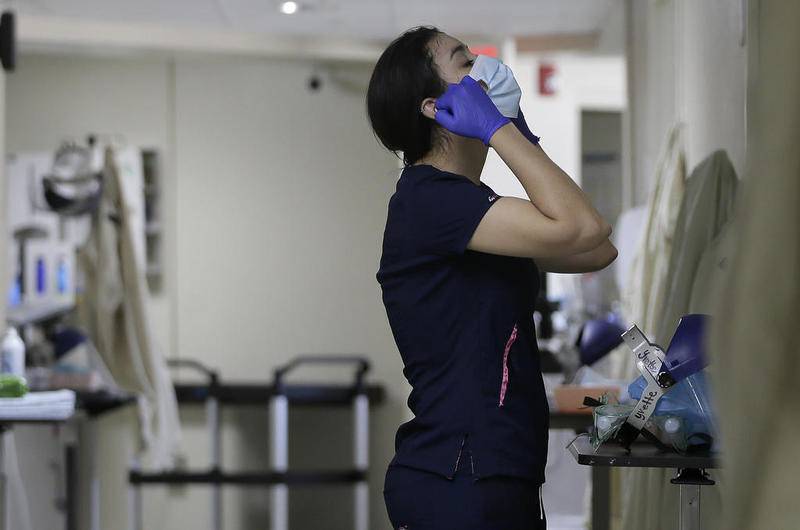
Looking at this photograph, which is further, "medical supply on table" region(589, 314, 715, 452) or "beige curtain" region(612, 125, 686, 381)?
"beige curtain" region(612, 125, 686, 381)

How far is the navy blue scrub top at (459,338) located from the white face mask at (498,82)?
0.56 feet

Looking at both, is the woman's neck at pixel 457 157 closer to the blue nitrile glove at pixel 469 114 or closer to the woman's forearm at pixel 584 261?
the blue nitrile glove at pixel 469 114

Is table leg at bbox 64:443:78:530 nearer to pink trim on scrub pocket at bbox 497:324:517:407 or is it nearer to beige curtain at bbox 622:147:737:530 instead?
beige curtain at bbox 622:147:737:530

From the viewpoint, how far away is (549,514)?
17.1 ft

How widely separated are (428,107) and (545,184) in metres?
0.20

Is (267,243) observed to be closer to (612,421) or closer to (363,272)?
(363,272)

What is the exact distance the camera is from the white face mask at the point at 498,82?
1623mm

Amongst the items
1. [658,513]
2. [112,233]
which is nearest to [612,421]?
[658,513]

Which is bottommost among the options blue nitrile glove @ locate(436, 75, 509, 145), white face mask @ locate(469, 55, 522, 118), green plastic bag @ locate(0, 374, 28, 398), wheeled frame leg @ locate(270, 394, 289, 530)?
wheeled frame leg @ locate(270, 394, 289, 530)

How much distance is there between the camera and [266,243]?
6.69 meters

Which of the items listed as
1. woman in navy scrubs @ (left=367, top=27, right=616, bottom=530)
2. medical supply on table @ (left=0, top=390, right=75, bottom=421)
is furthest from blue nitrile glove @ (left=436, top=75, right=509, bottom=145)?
medical supply on table @ (left=0, top=390, right=75, bottom=421)

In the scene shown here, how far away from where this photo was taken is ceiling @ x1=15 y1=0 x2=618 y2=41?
17.9ft

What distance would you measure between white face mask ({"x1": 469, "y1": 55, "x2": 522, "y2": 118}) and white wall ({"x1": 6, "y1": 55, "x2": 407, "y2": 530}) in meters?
4.90

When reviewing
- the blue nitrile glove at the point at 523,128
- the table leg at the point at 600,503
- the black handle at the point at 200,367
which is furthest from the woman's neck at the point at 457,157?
the black handle at the point at 200,367
